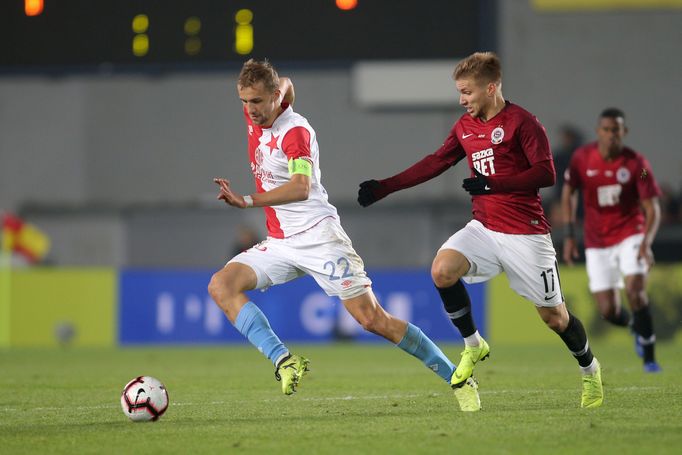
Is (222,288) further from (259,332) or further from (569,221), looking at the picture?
(569,221)

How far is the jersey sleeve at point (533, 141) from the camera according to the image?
701 cm

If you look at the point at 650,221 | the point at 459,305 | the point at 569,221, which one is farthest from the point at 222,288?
the point at 650,221

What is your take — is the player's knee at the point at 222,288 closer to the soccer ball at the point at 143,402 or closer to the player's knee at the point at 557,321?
the soccer ball at the point at 143,402

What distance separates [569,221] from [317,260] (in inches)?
150

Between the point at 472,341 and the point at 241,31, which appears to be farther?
the point at 241,31

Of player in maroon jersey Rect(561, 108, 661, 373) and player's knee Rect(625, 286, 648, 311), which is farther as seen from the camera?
player's knee Rect(625, 286, 648, 311)

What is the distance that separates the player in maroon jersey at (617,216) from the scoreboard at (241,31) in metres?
3.51

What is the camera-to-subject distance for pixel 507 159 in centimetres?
719

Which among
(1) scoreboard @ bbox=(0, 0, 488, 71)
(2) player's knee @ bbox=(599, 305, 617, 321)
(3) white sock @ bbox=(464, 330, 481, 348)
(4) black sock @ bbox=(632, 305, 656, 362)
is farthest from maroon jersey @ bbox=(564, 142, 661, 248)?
(3) white sock @ bbox=(464, 330, 481, 348)

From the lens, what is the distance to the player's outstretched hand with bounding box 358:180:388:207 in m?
7.29

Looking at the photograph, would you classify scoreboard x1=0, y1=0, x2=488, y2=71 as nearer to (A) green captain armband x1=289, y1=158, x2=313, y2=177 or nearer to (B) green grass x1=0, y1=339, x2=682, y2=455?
(B) green grass x1=0, y1=339, x2=682, y2=455

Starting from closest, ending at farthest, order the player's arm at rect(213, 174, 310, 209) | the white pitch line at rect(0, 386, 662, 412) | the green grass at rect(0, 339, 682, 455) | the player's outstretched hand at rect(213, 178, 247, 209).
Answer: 1. the green grass at rect(0, 339, 682, 455)
2. the player's outstretched hand at rect(213, 178, 247, 209)
3. the player's arm at rect(213, 174, 310, 209)
4. the white pitch line at rect(0, 386, 662, 412)

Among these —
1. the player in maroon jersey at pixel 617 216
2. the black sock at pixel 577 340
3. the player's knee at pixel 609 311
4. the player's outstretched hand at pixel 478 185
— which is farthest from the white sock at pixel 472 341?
the player's knee at pixel 609 311

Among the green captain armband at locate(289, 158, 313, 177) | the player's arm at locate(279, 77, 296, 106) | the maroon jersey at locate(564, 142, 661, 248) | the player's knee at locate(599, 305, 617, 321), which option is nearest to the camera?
the green captain armband at locate(289, 158, 313, 177)
